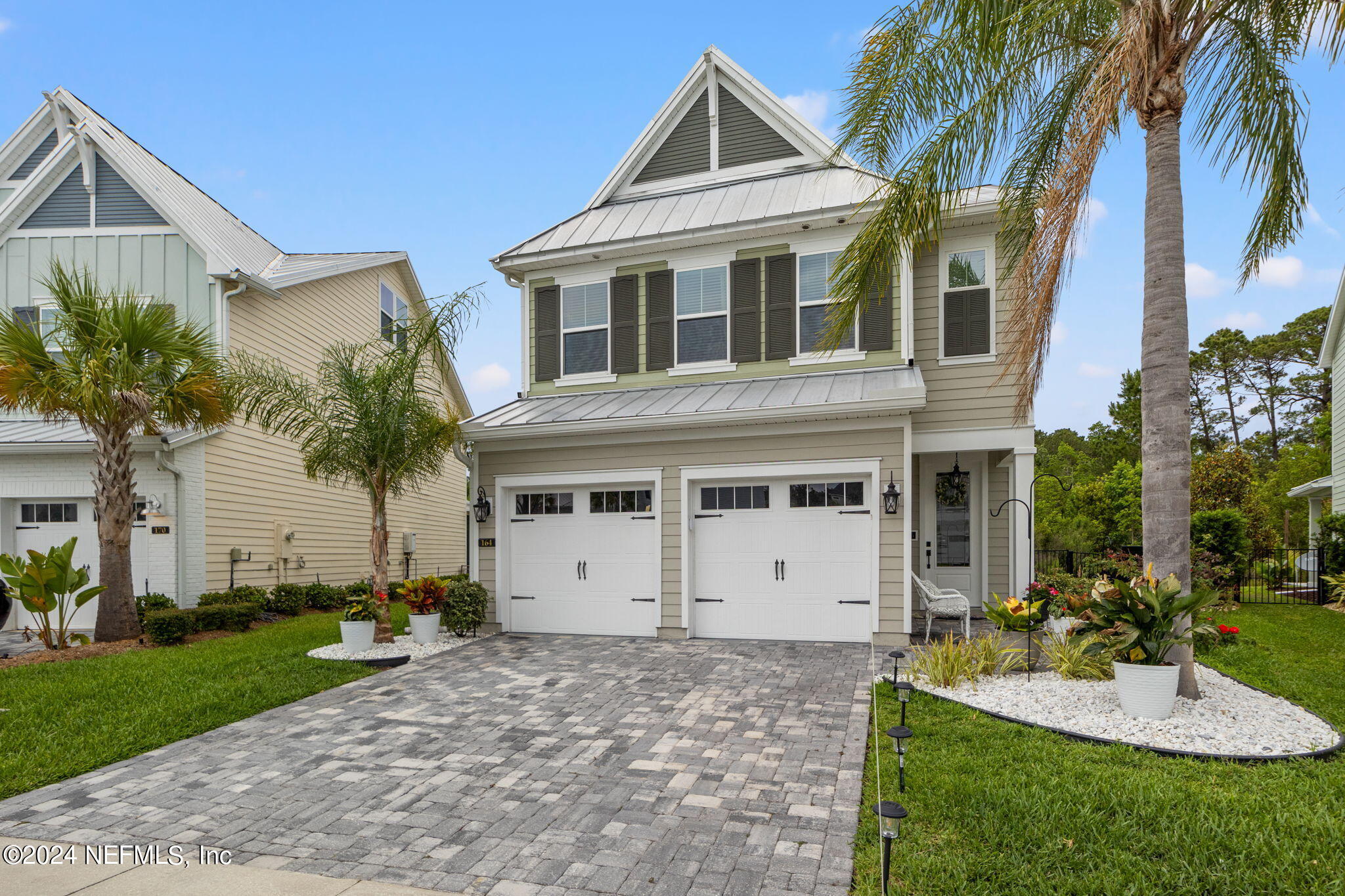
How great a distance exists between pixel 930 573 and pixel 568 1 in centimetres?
1155

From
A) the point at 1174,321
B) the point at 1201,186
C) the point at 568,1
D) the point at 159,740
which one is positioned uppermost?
the point at 568,1

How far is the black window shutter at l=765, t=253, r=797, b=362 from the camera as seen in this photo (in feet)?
36.2

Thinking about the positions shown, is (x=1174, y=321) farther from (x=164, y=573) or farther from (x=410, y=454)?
(x=164, y=573)

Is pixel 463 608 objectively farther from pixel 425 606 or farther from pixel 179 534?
pixel 179 534

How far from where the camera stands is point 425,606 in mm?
10141

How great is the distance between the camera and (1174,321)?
246 inches

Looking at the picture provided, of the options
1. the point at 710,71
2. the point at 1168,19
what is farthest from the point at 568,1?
the point at 1168,19

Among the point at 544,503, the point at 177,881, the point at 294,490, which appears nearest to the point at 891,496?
the point at 544,503

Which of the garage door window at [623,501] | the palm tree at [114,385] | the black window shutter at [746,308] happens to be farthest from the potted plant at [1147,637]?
the palm tree at [114,385]

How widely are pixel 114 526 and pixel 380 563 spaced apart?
373cm

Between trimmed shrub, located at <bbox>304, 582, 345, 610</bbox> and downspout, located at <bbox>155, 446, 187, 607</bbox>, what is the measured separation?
2239mm

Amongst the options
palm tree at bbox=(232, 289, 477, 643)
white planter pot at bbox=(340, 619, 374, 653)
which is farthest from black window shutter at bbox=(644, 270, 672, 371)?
white planter pot at bbox=(340, 619, 374, 653)

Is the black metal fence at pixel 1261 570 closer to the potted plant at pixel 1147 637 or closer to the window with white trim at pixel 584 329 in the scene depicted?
the potted plant at pixel 1147 637

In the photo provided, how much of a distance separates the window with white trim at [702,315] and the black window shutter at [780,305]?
63 cm
